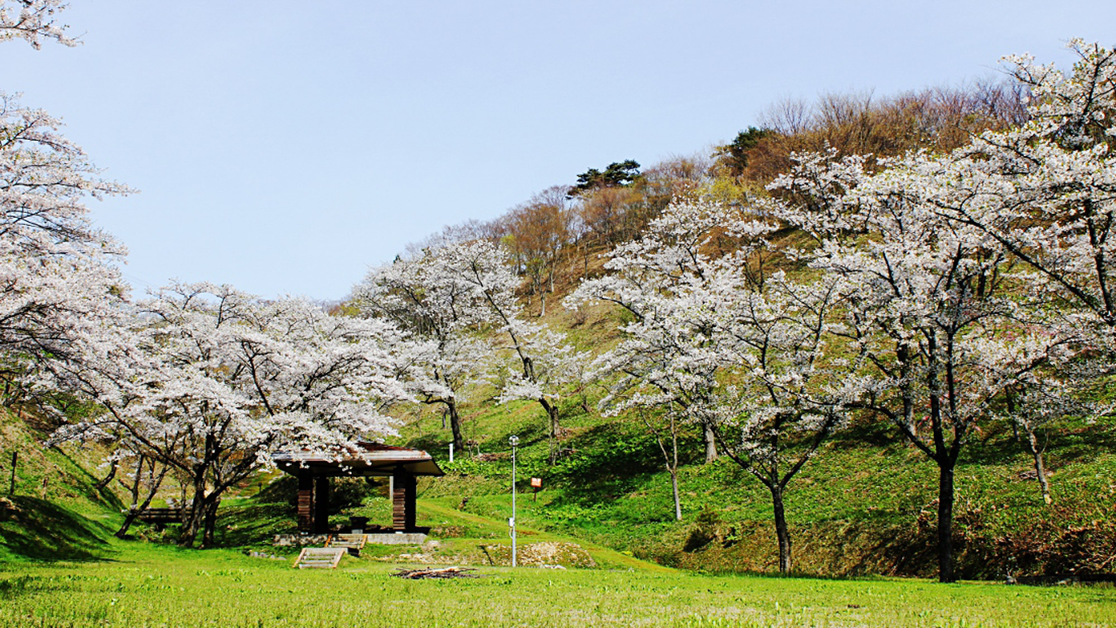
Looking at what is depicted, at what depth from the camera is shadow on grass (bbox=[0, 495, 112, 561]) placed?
18.2 m

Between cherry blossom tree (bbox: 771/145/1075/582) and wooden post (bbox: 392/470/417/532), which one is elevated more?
cherry blossom tree (bbox: 771/145/1075/582)

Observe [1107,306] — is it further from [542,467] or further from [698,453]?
[542,467]

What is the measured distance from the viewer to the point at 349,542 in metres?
24.6

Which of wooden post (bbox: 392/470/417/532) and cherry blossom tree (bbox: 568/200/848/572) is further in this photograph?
wooden post (bbox: 392/470/417/532)

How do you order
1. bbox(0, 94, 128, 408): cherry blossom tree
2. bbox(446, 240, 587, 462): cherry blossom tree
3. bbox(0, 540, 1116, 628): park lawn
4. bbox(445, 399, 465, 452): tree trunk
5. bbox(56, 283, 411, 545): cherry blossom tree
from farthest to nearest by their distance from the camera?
bbox(445, 399, 465, 452): tree trunk < bbox(446, 240, 587, 462): cherry blossom tree < bbox(56, 283, 411, 545): cherry blossom tree < bbox(0, 94, 128, 408): cherry blossom tree < bbox(0, 540, 1116, 628): park lawn

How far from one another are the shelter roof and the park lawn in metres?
7.41

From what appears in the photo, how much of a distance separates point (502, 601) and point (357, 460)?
16.4m

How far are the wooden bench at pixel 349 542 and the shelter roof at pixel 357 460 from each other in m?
2.45

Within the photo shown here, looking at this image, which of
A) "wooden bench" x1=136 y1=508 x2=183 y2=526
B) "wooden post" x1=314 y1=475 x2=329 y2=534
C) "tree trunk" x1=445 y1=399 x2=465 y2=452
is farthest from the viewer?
"tree trunk" x1=445 y1=399 x2=465 y2=452

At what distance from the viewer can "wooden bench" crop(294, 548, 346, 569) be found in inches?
834

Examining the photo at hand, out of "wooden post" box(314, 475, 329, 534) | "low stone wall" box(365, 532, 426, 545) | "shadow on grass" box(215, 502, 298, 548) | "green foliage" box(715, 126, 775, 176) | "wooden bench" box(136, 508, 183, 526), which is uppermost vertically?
"green foliage" box(715, 126, 775, 176)

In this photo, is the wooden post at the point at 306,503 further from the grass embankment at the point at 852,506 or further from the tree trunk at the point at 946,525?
the tree trunk at the point at 946,525

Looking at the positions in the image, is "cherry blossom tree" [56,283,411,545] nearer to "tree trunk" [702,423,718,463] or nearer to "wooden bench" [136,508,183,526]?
"wooden bench" [136,508,183,526]

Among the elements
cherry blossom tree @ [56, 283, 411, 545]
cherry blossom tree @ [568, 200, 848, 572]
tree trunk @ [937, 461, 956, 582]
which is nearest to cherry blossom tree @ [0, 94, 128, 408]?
cherry blossom tree @ [56, 283, 411, 545]
